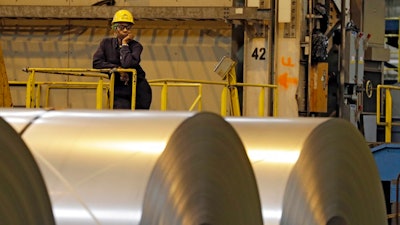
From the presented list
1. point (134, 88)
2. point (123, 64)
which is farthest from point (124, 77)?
point (134, 88)

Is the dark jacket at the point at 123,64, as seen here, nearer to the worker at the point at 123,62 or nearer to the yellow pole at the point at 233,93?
the worker at the point at 123,62

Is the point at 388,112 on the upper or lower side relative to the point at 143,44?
lower

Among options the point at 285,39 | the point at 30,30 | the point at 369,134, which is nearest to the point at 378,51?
the point at 369,134

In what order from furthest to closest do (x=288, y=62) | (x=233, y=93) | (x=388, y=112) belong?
1. (x=288, y=62)
2. (x=388, y=112)
3. (x=233, y=93)

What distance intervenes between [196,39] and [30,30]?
2.28m

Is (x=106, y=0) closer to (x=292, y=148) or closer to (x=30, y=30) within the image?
(x=30, y=30)

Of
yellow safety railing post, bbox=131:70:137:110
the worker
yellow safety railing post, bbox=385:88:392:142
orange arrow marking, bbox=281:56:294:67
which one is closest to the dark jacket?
the worker

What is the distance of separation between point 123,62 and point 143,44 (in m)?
3.18

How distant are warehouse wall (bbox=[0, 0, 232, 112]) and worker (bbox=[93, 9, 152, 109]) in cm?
282

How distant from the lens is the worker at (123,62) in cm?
Result: 748

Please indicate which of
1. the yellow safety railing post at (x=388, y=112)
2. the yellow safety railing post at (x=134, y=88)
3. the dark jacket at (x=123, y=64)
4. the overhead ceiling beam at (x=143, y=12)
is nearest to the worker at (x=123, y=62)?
the dark jacket at (x=123, y=64)

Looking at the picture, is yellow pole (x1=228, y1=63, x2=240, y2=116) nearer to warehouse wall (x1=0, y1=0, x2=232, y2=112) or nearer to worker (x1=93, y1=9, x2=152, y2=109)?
worker (x1=93, y1=9, x2=152, y2=109)

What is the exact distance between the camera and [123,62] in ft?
24.4

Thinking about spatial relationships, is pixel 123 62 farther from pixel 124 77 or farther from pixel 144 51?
pixel 144 51
